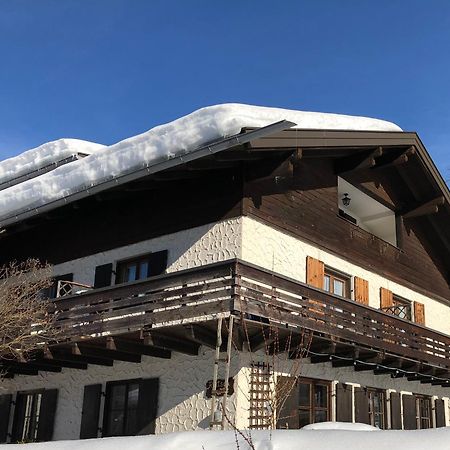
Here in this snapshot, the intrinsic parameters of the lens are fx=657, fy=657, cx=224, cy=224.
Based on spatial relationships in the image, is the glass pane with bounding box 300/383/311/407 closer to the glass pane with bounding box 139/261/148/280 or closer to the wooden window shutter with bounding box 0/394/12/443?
the glass pane with bounding box 139/261/148/280

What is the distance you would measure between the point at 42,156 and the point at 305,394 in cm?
1239

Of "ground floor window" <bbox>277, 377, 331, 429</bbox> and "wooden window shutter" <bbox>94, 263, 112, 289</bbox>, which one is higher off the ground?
"wooden window shutter" <bbox>94, 263, 112, 289</bbox>

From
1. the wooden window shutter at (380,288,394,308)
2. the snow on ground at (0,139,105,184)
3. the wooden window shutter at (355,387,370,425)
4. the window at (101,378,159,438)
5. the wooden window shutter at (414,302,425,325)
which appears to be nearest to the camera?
the window at (101,378,159,438)

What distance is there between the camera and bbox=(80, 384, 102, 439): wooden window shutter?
39.9 feet

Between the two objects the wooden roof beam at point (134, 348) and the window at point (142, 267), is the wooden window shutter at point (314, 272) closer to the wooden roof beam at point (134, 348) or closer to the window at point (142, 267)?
the window at point (142, 267)

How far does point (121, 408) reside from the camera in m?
12.0

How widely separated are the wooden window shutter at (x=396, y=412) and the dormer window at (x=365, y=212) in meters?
4.06

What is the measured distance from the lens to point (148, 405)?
11.3 meters

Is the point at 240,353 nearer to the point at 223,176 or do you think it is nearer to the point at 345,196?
the point at 223,176

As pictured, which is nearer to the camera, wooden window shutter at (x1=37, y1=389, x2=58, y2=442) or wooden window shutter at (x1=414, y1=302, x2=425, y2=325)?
wooden window shutter at (x1=37, y1=389, x2=58, y2=442)

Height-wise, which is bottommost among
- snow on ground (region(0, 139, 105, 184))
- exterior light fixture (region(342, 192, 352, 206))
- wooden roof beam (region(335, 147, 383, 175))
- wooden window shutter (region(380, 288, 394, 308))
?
wooden window shutter (region(380, 288, 394, 308))

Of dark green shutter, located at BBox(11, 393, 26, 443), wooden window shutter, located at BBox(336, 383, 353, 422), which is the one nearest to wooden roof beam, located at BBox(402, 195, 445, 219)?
wooden window shutter, located at BBox(336, 383, 353, 422)

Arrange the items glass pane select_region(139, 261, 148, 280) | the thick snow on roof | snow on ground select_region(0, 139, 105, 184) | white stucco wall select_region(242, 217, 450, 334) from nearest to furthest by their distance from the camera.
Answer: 1. the thick snow on roof
2. white stucco wall select_region(242, 217, 450, 334)
3. glass pane select_region(139, 261, 148, 280)
4. snow on ground select_region(0, 139, 105, 184)

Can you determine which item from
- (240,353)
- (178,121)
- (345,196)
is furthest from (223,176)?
(345,196)
